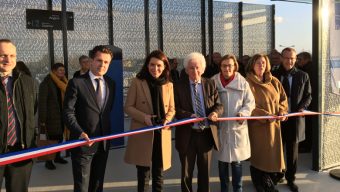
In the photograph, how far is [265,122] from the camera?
430cm

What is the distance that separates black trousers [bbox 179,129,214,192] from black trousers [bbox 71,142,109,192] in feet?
2.98

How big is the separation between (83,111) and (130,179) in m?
2.18

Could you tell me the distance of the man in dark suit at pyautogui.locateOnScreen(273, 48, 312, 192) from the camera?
4637 mm

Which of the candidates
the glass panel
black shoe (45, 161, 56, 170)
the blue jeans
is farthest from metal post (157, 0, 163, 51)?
the blue jeans

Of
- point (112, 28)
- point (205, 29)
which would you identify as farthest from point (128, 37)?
point (205, 29)

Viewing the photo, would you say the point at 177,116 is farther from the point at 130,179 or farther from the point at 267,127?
the point at 130,179

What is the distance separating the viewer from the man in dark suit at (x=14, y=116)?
2889mm

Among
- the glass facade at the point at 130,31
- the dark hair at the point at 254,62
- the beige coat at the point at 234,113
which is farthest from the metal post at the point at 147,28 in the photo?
the beige coat at the point at 234,113

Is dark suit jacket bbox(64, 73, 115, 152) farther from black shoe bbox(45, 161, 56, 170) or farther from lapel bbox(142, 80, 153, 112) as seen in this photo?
black shoe bbox(45, 161, 56, 170)

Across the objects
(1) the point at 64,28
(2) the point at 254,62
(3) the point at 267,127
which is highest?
(1) the point at 64,28

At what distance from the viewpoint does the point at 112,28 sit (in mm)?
7473

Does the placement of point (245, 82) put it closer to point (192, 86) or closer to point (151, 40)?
point (192, 86)

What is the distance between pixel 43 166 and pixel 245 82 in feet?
12.2

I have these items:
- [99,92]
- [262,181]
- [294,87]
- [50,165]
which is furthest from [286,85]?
[50,165]
